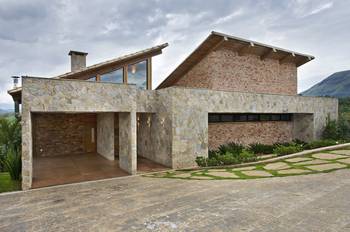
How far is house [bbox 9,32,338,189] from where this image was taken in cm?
890

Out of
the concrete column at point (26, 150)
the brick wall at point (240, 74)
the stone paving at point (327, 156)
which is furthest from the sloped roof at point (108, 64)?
the stone paving at point (327, 156)

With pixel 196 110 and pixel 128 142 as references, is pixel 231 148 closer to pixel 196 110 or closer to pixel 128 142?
pixel 196 110

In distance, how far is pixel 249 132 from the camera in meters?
15.1

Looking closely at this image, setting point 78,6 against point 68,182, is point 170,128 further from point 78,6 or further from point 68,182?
point 78,6

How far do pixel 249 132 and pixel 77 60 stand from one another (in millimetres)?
14094

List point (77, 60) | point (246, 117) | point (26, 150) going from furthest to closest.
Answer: point (77, 60) < point (246, 117) < point (26, 150)

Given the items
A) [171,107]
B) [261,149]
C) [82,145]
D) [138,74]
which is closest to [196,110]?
[171,107]

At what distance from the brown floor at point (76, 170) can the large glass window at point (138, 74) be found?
503 centimetres

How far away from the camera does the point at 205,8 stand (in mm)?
13922

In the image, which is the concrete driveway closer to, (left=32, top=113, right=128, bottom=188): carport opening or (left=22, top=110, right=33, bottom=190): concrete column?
(left=22, top=110, right=33, bottom=190): concrete column

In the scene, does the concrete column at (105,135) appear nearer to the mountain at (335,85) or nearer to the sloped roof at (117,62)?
the sloped roof at (117,62)

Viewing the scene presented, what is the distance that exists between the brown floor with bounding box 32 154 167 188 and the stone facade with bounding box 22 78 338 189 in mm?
628

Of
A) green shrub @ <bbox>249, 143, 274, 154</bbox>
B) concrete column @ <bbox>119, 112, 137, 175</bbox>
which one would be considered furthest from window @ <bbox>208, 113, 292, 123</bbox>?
concrete column @ <bbox>119, 112, 137, 175</bbox>

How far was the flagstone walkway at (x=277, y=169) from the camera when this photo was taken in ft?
28.9
